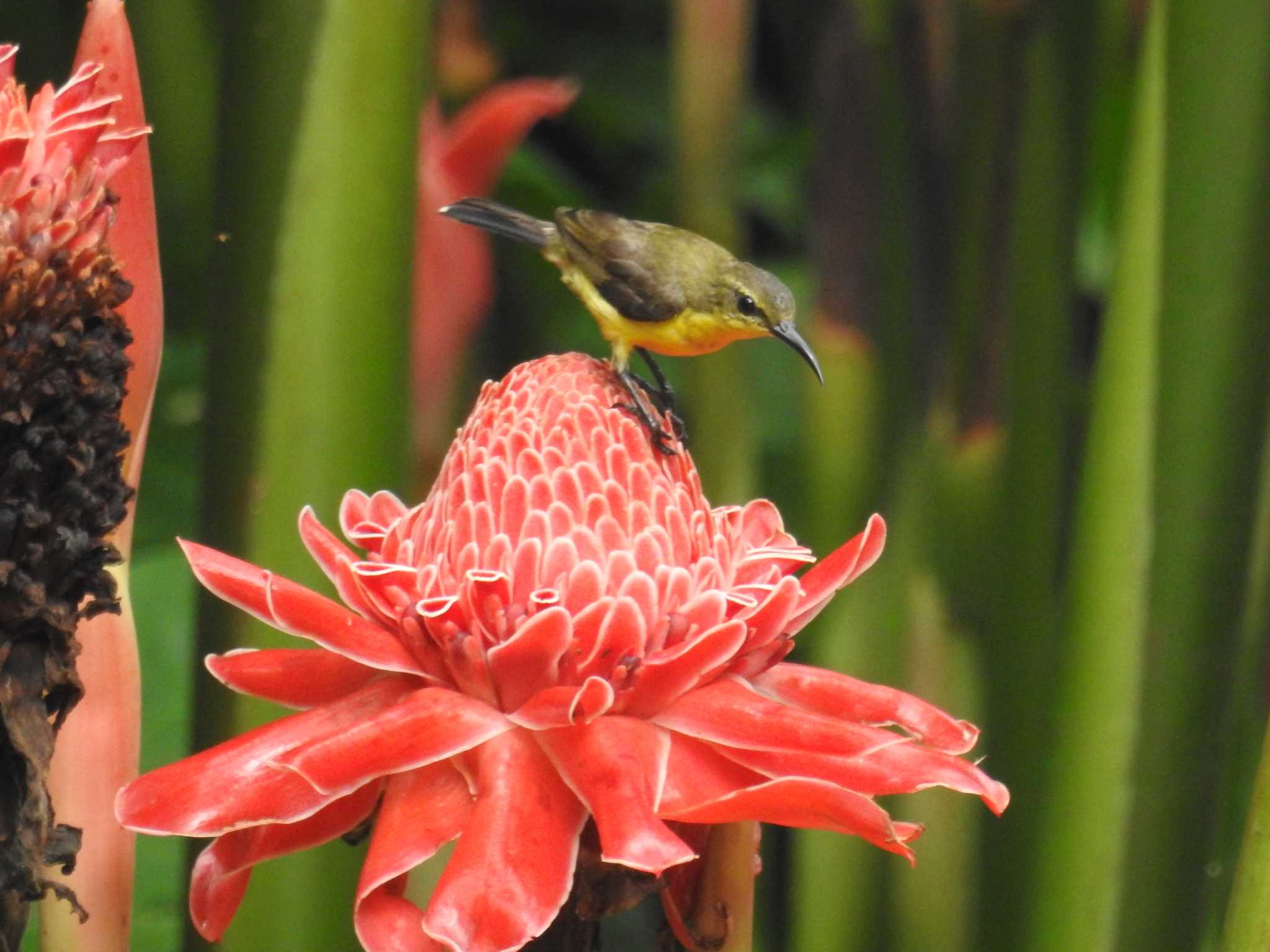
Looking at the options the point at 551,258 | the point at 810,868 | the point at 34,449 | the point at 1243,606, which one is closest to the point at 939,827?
the point at 810,868

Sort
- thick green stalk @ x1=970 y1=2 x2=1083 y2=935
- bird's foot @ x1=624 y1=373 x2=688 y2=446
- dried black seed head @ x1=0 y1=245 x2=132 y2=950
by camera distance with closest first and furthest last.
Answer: dried black seed head @ x1=0 y1=245 x2=132 y2=950 → bird's foot @ x1=624 y1=373 x2=688 y2=446 → thick green stalk @ x1=970 y1=2 x2=1083 y2=935

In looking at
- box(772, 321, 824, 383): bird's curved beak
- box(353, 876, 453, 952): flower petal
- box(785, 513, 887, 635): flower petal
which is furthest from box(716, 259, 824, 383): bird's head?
box(353, 876, 453, 952): flower petal

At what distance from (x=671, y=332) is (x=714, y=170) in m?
0.14

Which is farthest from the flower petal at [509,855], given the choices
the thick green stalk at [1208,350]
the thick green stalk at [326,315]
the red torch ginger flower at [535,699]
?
the thick green stalk at [1208,350]

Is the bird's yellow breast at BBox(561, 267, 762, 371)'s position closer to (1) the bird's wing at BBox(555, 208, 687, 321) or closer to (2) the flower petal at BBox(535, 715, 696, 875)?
(1) the bird's wing at BBox(555, 208, 687, 321)

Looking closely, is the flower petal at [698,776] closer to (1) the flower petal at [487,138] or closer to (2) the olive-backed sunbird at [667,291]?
(2) the olive-backed sunbird at [667,291]

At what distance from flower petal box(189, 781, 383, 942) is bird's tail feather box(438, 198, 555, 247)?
0.22 m

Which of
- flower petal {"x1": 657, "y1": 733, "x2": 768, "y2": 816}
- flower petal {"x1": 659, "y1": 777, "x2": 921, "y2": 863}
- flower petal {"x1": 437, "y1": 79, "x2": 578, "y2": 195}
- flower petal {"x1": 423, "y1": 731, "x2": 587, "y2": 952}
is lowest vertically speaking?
flower petal {"x1": 423, "y1": 731, "x2": 587, "y2": 952}

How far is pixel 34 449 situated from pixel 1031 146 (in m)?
0.38

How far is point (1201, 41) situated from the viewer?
16.2 inches

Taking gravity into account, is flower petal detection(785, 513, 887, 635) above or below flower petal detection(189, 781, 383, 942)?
above

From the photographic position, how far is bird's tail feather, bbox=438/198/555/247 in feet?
1.52

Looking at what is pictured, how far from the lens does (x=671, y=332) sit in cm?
44

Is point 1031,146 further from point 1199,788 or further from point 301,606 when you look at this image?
point 301,606
